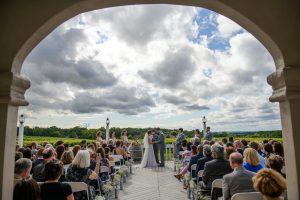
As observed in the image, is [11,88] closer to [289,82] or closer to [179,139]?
[289,82]

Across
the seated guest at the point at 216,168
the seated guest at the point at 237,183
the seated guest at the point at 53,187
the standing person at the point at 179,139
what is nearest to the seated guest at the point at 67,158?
the seated guest at the point at 53,187

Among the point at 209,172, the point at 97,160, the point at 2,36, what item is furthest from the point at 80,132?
the point at 2,36

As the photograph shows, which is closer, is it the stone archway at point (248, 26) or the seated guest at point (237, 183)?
the stone archway at point (248, 26)

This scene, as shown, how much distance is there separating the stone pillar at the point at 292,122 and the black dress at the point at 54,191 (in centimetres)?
221

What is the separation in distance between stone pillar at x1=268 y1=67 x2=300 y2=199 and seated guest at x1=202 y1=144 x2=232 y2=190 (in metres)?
2.16

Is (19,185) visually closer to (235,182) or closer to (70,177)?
(70,177)

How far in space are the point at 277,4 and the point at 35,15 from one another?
2136mm

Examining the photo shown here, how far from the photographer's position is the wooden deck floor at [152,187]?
6.24 meters

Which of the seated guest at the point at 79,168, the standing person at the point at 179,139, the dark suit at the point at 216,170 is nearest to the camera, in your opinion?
the seated guest at the point at 79,168

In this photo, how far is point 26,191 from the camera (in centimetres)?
286

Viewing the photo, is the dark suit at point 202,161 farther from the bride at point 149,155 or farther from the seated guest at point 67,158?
the bride at point 149,155

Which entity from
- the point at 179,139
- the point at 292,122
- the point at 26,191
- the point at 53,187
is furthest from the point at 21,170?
the point at 179,139

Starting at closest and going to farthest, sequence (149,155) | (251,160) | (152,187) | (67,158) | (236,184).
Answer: (236,184)
(251,160)
(67,158)
(152,187)
(149,155)

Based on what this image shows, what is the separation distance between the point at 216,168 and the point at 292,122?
2382 mm
